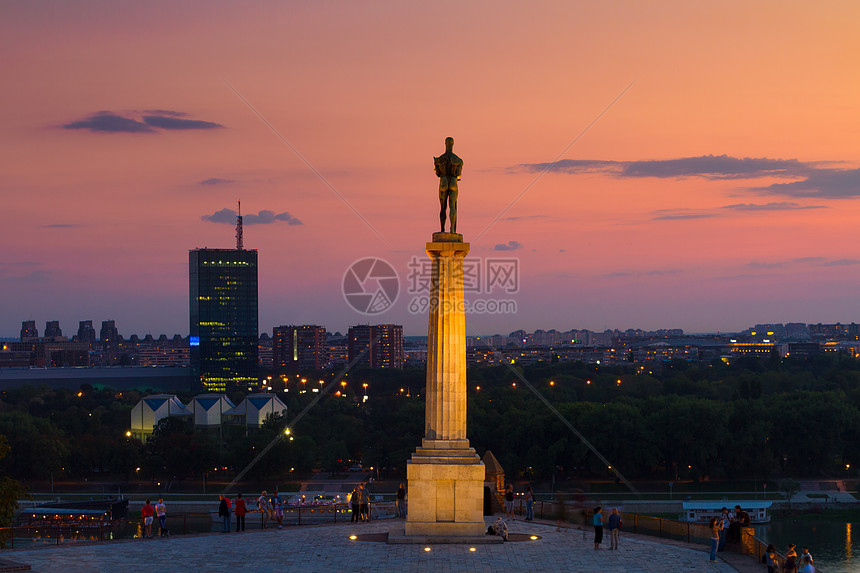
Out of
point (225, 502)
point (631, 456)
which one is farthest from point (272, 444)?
point (225, 502)

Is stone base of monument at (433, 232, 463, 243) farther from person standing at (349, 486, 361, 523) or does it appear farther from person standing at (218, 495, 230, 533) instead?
person standing at (218, 495, 230, 533)

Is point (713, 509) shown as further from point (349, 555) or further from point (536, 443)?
point (349, 555)

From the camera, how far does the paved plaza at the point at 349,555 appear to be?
89.0ft

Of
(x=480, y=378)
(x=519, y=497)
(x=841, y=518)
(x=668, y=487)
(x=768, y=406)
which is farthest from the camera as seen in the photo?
(x=480, y=378)

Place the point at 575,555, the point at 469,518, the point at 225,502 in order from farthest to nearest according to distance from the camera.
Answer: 1. the point at 225,502
2. the point at 469,518
3. the point at 575,555

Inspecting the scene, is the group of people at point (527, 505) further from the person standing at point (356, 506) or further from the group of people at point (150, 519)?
the group of people at point (150, 519)

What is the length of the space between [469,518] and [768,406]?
6265 centimetres

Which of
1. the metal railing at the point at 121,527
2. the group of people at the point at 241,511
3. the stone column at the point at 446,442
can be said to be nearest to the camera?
the stone column at the point at 446,442

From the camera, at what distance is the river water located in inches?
2089

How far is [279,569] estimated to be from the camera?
2697 cm

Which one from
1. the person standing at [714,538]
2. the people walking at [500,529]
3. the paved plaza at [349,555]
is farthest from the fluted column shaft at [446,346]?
the person standing at [714,538]

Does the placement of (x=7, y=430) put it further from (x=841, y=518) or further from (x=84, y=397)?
(x=841, y=518)

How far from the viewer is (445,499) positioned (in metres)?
30.8

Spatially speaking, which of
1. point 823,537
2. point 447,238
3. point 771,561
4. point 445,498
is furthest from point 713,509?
point 771,561
